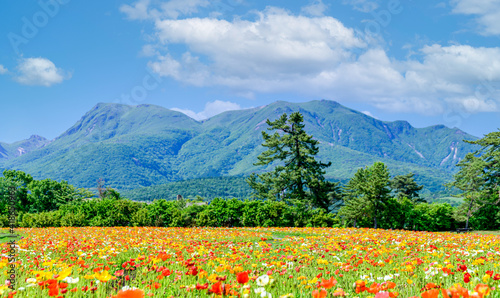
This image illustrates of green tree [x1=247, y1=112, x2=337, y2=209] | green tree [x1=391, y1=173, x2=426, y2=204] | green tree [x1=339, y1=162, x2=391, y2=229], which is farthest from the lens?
green tree [x1=391, y1=173, x2=426, y2=204]

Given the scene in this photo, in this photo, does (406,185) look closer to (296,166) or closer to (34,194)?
(296,166)

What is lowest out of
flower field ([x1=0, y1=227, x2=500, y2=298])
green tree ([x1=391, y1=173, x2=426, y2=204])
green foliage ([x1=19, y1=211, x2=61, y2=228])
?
green foliage ([x1=19, y1=211, x2=61, y2=228])

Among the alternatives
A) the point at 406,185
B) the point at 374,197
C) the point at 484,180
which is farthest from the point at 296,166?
the point at 406,185

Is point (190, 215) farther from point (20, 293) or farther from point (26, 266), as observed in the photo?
point (20, 293)

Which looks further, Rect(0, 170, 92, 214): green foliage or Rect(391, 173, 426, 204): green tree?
Rect(391, 173, 426, 204): green tree

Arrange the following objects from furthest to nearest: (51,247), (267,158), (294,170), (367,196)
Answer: (267,158)
(294,170)
(367,196)
(51,247)

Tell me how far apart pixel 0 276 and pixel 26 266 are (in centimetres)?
94

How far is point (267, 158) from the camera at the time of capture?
128 ft

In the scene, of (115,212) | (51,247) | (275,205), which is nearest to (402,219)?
(275,205)

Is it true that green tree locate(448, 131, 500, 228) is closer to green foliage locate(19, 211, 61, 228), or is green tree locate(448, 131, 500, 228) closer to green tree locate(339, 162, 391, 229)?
green tree locate(339, 162, 391, 229)

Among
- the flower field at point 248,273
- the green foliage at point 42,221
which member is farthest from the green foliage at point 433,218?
the green foliage at point 42,221

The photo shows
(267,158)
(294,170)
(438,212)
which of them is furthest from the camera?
(267,158)

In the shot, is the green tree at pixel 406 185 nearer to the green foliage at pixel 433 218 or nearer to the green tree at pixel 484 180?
the green tree at pixel 484 180

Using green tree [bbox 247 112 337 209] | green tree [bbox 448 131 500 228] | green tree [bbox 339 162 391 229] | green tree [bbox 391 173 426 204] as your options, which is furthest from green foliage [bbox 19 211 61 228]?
green tree [bbox 391 173 426 204]
